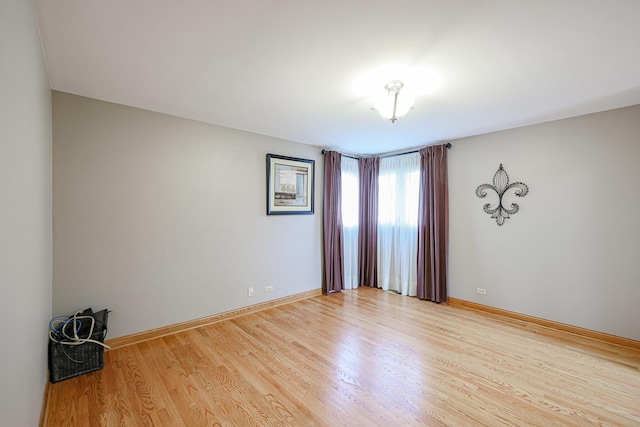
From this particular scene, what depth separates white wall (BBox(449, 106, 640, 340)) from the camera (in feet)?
9.22

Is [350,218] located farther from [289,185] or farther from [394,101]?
[394,101]

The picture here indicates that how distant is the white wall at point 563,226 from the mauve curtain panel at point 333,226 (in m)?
1.89

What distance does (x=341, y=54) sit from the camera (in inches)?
73.5

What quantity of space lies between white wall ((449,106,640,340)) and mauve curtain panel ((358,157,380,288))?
4.92ft

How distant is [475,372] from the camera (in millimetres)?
2346

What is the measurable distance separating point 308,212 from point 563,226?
10.7ft

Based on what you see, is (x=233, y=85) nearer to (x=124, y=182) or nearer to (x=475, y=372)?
(x=124, y=182)

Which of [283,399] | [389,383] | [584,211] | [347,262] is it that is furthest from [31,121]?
[584,211]

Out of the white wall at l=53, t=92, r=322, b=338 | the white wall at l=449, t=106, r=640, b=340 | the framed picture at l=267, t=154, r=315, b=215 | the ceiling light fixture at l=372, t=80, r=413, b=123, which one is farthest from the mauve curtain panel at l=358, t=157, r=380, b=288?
the ceiling light fixture at l=372, t=80, r=413, b=123

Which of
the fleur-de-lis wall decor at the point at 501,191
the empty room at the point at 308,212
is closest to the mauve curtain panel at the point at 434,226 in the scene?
the empty room at the point at 308,212

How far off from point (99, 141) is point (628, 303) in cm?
554

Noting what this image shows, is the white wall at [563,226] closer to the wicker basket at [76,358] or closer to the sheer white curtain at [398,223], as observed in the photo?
the sheer white curtain at [398,223]

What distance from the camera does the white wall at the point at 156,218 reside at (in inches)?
97.7

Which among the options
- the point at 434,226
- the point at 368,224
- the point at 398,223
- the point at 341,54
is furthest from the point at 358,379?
the point at 368,224
